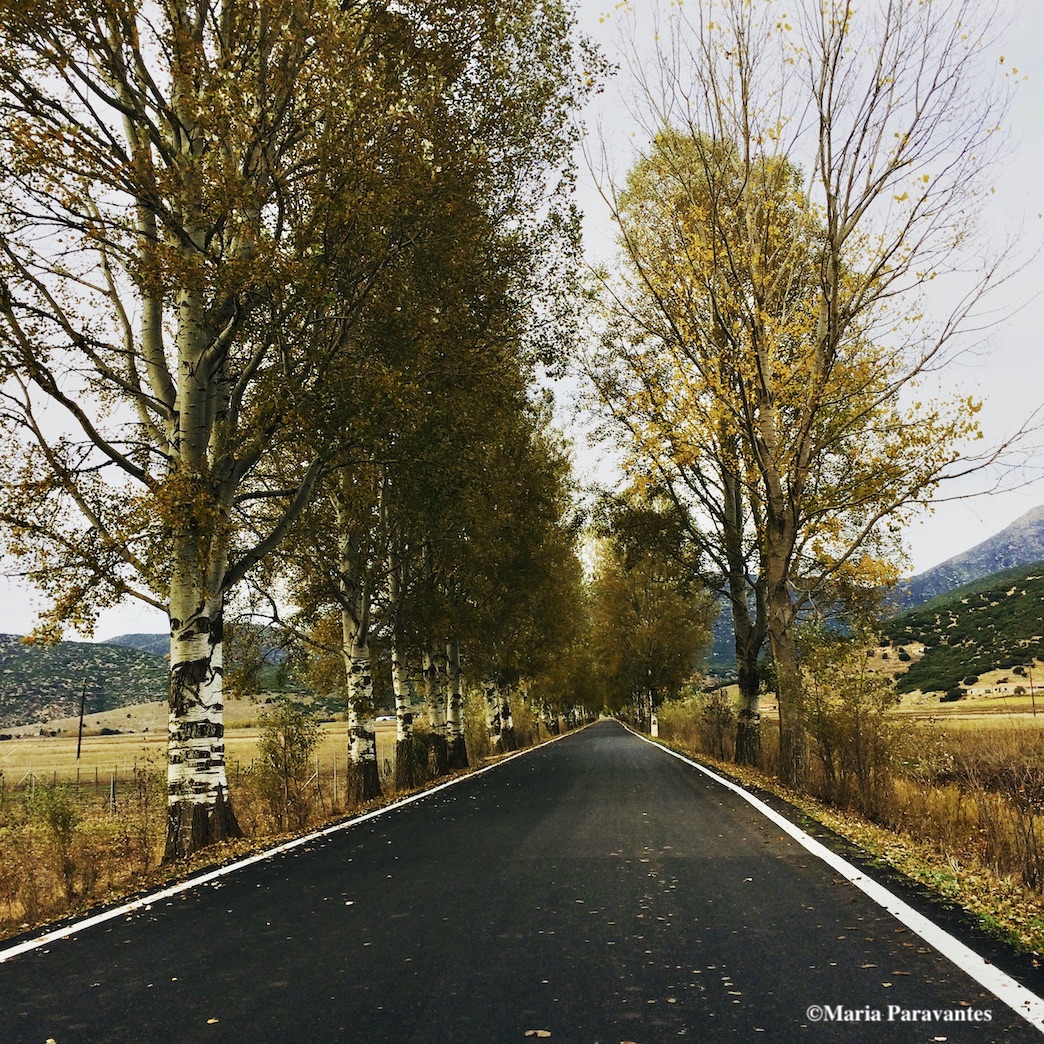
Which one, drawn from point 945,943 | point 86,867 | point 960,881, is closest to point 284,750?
point 86,867

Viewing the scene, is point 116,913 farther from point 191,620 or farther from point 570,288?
point 570,288

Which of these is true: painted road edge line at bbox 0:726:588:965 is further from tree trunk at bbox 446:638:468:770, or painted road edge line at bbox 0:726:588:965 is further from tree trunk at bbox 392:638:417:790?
tree trunk at bbox 446:638:468:770

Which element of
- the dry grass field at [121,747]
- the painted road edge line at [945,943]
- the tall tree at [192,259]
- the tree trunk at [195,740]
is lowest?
the dry grass field at [121,747]

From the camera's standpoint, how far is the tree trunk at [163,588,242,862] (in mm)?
10383

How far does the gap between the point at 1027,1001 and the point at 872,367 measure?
13151mm

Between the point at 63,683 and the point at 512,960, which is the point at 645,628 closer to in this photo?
the point at 512,960

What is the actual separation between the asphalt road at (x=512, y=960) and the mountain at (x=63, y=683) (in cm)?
15882

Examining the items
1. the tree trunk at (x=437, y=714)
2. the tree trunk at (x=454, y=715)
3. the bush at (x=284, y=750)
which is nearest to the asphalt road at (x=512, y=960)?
the bush at (x=284, y=750)

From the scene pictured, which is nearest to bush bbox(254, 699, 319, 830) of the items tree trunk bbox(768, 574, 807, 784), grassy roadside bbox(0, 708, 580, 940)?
grassy roadside bbox(0, 708, 580, 940)

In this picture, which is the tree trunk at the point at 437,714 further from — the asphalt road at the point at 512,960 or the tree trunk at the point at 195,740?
the asphalt road at the point at 512,960

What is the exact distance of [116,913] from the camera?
6.44 m

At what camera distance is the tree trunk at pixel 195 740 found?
1038cm

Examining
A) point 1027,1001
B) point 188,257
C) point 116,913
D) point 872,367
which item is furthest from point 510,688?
point 1027,1001

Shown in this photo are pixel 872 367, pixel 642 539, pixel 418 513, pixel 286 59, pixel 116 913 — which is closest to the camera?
pixel 116 913
